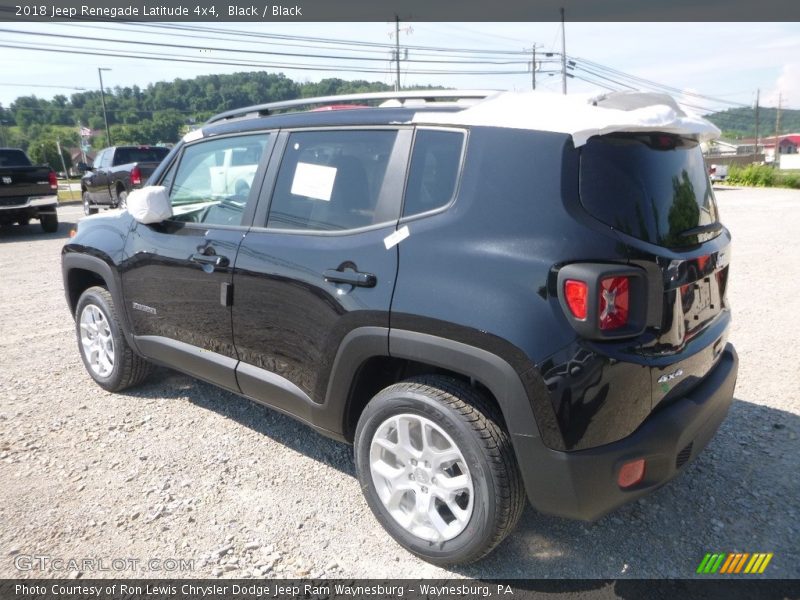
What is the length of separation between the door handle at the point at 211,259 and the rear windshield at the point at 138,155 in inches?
523

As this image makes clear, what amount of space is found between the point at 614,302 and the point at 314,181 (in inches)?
59.6

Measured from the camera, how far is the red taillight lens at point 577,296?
2.04 m

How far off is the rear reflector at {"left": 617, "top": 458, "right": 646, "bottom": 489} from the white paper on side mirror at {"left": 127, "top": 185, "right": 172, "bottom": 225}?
2.81 m

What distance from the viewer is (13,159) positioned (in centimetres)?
1360

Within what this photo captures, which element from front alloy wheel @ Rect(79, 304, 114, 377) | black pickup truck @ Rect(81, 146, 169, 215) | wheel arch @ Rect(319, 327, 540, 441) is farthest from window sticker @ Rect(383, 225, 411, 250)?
black pickup truck @ Rect(81, 146, 169, 215)

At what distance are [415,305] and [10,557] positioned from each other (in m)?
2.05

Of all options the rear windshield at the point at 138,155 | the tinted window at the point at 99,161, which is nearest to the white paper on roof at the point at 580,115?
the rear windshield at the point at 138,155

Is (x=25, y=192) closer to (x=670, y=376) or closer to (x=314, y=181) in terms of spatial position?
(x=314, y=181)

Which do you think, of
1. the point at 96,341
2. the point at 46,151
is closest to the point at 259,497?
the point at 96,341

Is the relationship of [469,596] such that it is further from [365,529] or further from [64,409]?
[64,409]

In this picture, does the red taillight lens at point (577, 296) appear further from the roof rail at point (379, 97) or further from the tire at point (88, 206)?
the tire at point (88, 206)

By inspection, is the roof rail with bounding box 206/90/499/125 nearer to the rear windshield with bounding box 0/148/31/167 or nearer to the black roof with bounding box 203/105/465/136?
the black roof with bounding box 203/105/465/136
